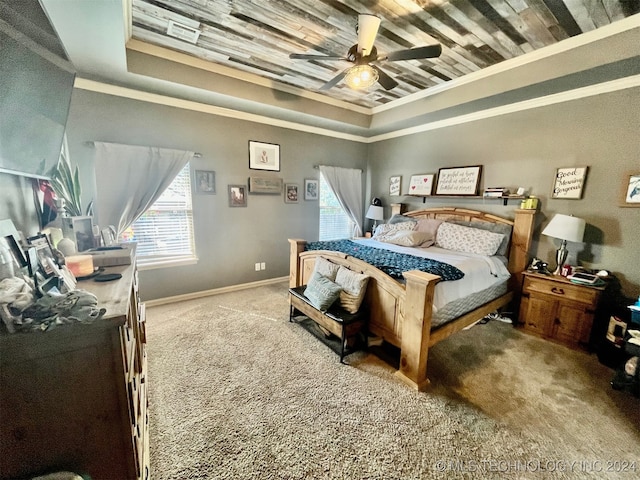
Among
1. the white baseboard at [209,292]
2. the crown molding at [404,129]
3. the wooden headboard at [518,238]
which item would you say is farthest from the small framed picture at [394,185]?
the white baseboard at [209,292]

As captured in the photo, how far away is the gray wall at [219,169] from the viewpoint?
283 cm

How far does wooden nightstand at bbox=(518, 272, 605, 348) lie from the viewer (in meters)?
2.43

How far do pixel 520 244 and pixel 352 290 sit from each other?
2.22 meters

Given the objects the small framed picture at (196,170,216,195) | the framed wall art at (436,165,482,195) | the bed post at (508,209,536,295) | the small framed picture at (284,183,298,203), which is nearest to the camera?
the bed post at (508,209,536,295)

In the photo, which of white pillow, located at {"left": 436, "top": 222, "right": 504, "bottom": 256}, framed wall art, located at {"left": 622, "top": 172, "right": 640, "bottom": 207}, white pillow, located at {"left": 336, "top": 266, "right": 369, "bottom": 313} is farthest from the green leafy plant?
framed wall art, located at {"left": 622, "top": 172, "right": 640, "bottom": 207}

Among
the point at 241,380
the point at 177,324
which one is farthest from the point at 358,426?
the point at 177,324

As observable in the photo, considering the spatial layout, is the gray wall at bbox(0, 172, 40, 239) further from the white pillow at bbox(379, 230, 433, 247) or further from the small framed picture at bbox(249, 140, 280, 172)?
the white pillow at bbox(379, 230, 433, 247)

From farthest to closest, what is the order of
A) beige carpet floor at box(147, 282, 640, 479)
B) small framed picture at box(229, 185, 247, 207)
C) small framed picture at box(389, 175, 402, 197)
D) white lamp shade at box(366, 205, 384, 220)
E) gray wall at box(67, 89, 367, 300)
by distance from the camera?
white lamp shade at box(366, 205, 384, 220), small framed picture at box(389, 175, 402, 197), small framed picture at box(229, 185, 247, 207), gray wall at box(67, 89, 367, 300), beige carpet floor at box(147, 282, 640, 479)

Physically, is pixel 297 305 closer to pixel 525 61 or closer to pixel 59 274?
pixel 59 274

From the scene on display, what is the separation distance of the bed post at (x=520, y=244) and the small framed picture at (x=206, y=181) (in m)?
3.85

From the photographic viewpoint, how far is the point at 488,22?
7.06 feet

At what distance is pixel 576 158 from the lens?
9.05 feet

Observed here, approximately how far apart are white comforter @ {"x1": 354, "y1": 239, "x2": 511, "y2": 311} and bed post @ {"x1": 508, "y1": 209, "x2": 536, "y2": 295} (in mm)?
162

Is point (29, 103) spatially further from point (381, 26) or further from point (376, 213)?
point (376, 213)
